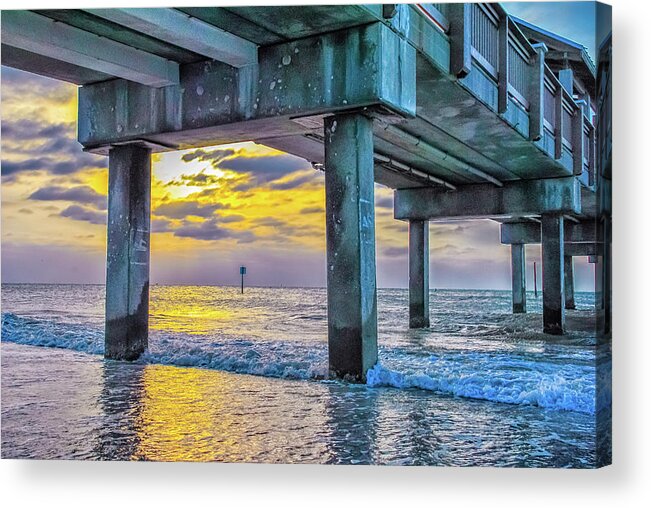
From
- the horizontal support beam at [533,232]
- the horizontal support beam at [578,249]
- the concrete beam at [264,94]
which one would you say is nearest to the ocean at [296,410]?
the concrete beam at [264,94]

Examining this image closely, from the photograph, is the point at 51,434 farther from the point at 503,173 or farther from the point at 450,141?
the point at 503,173

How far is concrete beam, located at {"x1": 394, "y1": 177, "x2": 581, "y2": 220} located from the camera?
55.3ft

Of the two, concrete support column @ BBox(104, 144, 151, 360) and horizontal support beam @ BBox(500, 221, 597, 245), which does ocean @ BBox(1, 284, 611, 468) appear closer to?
concrete support column @ BBox(104, 144, 151, 360)

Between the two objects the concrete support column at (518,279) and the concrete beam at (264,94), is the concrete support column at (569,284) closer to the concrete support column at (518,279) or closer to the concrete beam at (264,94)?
the concrete support column at (518,279)

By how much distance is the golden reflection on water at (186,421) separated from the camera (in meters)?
5.89

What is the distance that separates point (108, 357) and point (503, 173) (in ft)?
31.8

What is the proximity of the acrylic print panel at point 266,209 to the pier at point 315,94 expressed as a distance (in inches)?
1.1

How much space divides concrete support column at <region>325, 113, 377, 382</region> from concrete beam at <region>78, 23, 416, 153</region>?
0.35 metres

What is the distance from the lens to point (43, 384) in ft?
28.0

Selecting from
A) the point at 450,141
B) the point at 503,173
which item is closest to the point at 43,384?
the point at 450,141

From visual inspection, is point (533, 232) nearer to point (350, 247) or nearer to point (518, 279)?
point (518, 279)

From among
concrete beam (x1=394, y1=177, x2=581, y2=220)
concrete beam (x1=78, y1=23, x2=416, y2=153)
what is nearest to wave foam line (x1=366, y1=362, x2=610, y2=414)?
concrete beam (x1=78, y1=23, x2=416, y2=153)

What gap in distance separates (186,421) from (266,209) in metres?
6.33

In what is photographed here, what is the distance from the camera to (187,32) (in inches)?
303
